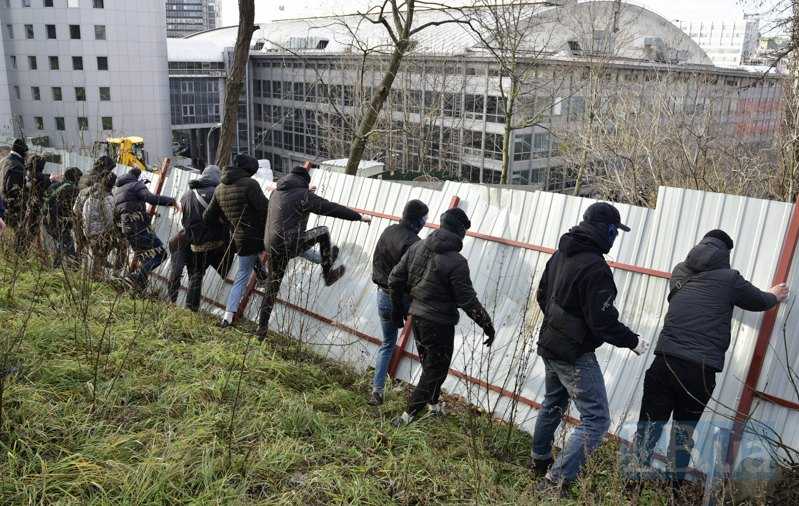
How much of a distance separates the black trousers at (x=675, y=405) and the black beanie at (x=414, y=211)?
2.06m

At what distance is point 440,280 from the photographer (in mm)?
4473

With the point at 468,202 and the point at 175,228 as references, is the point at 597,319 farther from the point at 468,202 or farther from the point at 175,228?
the point at 175,228

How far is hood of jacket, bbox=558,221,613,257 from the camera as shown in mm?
3805

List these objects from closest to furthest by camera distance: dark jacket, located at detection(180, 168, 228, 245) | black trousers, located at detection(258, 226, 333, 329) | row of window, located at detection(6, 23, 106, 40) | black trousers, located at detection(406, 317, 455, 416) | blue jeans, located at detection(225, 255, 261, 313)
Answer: black trousers, located at detection(406, 317, 455, 416) < black trousers, located at detection(258, 226, 333, 329) < blue jeans, located at detection(225, 255, 261, 313) < dark jacket, located at detection(180, 168, 228, 245) < row of window, located at detection(6, 23, 106, 40)

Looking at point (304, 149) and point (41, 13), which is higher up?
point (41, 13)

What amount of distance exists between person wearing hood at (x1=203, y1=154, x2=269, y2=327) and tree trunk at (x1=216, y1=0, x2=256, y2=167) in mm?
4802

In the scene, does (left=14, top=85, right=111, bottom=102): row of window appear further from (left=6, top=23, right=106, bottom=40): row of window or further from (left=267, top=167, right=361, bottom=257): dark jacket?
(left=267, top=167, right=361, bottom=257): dark jacket

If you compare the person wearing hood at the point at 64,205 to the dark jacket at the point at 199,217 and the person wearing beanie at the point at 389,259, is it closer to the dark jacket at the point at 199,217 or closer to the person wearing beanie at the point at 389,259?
the dark jacket at the point at 199,217

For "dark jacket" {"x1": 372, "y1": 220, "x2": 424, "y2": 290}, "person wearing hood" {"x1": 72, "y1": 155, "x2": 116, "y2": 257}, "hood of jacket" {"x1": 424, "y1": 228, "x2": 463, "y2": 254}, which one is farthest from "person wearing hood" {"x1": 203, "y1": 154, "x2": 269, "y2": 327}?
"hood of jacket" {"x1": 424, "y1": 228, "x2": 463, "y2": 254}

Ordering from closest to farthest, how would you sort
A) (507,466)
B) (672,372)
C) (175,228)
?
(672,372), (507,466), (175,228)

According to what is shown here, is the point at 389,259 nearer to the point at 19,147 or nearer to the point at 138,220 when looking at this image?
the point at 138,220

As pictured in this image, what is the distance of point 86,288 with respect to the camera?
5.88m

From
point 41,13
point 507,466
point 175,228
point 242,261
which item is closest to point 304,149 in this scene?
point 41,13

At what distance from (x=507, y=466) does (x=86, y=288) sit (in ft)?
14.1
